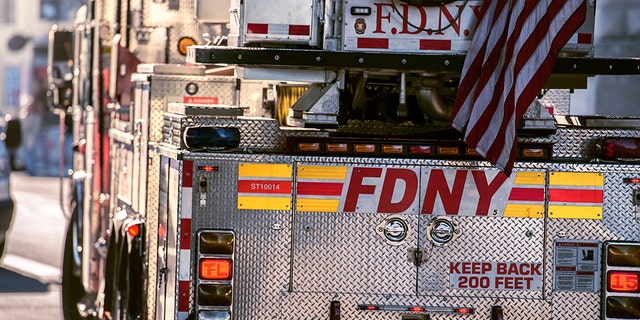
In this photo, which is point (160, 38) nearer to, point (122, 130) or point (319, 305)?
point (122, 130)

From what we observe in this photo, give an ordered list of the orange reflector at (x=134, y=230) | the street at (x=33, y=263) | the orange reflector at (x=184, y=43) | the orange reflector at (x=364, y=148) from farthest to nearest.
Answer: the street at (x=33, y=263) < the orange reflector at (x=184, y=43) < the orange reflector at (x=134, y=230) < the orange reflector at (x=364, y=148)

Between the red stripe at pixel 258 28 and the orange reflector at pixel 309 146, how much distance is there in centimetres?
65

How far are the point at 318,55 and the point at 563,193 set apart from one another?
5.12 ft

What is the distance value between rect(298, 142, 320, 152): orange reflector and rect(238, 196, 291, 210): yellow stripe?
11.3 inches

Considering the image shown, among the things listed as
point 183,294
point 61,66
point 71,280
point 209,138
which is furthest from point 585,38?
point 61,66

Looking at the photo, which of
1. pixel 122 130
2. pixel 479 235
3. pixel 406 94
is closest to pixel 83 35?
pixel 122 130

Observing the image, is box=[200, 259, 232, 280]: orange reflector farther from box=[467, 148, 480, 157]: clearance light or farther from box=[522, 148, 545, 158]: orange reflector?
box=[522, 148, 545, 158]: orange reflector

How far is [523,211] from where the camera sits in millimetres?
7754

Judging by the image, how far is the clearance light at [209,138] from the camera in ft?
25.0

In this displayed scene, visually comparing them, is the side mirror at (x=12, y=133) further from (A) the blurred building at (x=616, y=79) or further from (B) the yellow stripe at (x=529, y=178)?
(B) the yellow stripe at (x=529, y=178)

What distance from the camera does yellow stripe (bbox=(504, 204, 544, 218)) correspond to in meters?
7.75

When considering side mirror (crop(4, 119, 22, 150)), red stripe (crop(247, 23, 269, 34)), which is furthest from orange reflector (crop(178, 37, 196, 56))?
side mirror (crop(4, 119, 22, 150))

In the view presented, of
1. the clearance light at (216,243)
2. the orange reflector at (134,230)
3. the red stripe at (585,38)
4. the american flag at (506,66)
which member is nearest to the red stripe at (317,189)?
the clearance light at (216,243)

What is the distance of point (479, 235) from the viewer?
774cm
